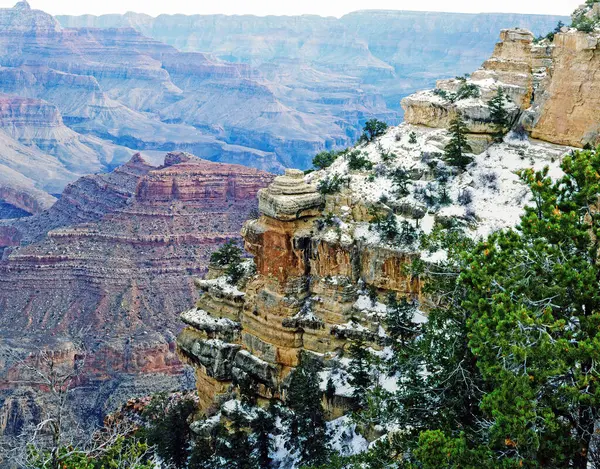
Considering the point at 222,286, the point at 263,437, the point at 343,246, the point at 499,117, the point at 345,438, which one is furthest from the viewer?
the point at 222,286

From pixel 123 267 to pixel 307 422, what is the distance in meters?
57.5

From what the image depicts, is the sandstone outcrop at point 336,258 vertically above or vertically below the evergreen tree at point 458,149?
below

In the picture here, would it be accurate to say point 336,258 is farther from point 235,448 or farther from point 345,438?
point 235,448

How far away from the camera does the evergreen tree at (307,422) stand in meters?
28.3

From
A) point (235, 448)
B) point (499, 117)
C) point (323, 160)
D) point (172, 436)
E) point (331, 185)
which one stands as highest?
point (499, 117)

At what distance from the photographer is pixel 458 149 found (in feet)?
109

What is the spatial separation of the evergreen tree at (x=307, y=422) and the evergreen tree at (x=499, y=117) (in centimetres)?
1346

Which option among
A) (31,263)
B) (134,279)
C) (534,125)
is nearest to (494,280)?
(534,125)

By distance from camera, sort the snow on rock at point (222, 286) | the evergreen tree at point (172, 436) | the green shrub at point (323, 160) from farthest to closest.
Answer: the green shrub at point (323, 160) < the snow on rock at point (222, 286) < the evergreen tree at point (172, 436)

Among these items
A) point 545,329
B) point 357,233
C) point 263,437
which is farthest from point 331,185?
point 545,329

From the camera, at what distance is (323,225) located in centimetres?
3216

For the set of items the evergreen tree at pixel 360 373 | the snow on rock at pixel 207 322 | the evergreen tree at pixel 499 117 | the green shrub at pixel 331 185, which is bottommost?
the snow on rock at pixel 207 322

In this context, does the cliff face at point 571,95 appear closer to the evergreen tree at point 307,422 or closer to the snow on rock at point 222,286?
the evergreen tree at point 307,422

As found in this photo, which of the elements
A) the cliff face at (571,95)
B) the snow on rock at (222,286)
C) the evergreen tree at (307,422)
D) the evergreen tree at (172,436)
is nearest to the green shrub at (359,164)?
the cliff face at (571,95)
